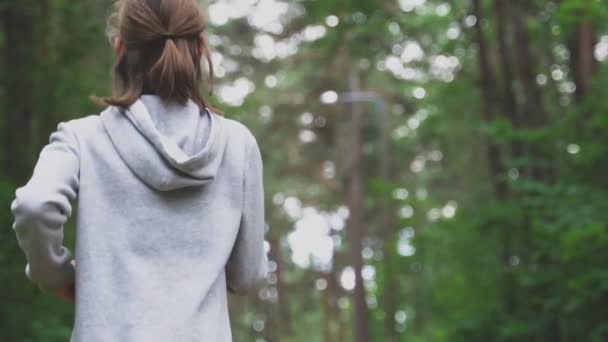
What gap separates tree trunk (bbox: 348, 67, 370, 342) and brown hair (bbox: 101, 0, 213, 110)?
70.6ft

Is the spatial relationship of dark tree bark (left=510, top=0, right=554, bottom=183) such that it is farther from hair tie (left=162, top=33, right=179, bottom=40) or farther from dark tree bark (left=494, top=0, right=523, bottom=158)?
hair tie (left=162, top=33, right=179, bottom=40)

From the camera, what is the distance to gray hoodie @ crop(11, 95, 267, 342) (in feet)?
8.48

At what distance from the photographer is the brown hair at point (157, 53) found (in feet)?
9.17

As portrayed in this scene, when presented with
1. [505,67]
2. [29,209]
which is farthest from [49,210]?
[505,67]

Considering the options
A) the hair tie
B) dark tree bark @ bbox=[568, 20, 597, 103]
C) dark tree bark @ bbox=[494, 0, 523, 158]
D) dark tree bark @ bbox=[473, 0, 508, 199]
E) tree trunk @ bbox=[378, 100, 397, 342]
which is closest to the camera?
the hair tie

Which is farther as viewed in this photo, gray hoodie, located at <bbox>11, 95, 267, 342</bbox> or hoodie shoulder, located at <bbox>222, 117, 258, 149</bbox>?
hoodie shoulder, located at <bbox>222, 117, 258, 149</bbox>

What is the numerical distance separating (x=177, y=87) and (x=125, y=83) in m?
0.15

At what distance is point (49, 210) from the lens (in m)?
2.54

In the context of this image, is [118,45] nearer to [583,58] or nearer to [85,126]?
[85,126]

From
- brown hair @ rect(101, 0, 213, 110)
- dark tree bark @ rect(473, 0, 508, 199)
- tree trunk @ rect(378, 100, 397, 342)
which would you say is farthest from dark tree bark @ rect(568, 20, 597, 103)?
brown hair @ rect(101, 0, 213, 110)

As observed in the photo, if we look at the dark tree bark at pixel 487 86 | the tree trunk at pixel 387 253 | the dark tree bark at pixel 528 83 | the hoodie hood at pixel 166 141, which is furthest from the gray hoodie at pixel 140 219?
the tree trunk at pixel 387 253

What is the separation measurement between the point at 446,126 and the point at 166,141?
18462 mm

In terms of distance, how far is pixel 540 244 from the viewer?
36.3 ft

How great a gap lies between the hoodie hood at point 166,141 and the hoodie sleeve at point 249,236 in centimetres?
14
